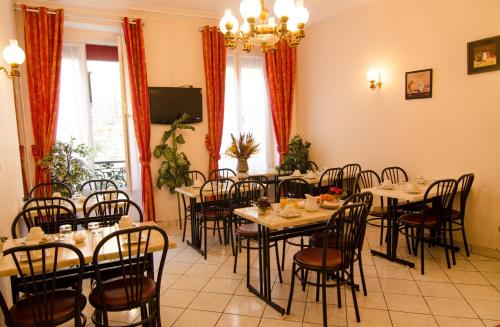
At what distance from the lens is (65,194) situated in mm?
4914

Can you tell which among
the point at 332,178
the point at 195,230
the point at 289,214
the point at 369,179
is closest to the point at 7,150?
the point at 195,230

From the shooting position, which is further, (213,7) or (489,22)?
(213,7)

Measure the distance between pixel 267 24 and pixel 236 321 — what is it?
9.02ft

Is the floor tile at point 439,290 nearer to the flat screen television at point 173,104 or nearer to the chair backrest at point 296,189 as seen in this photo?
the chair backrest at point 296,189

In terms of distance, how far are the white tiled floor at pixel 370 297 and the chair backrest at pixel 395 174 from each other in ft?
3.90

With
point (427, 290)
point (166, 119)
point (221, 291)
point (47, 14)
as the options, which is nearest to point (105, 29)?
point (47, 14)

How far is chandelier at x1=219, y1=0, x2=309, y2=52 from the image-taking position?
10.4 feet

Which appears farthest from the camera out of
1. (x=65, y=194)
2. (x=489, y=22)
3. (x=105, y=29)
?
(x=105, y=29)

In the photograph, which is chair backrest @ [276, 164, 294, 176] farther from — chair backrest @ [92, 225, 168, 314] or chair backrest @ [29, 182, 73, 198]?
chair backrest @ [92, 225, 168, 314]

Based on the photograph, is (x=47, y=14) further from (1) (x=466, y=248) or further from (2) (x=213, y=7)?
(1) (x=466, y=248)

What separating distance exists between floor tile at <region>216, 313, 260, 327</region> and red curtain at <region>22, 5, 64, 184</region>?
3498mm

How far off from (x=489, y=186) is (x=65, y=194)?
530 centimetres

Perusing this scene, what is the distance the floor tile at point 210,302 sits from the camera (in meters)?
3.19

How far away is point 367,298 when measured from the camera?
128 inches
